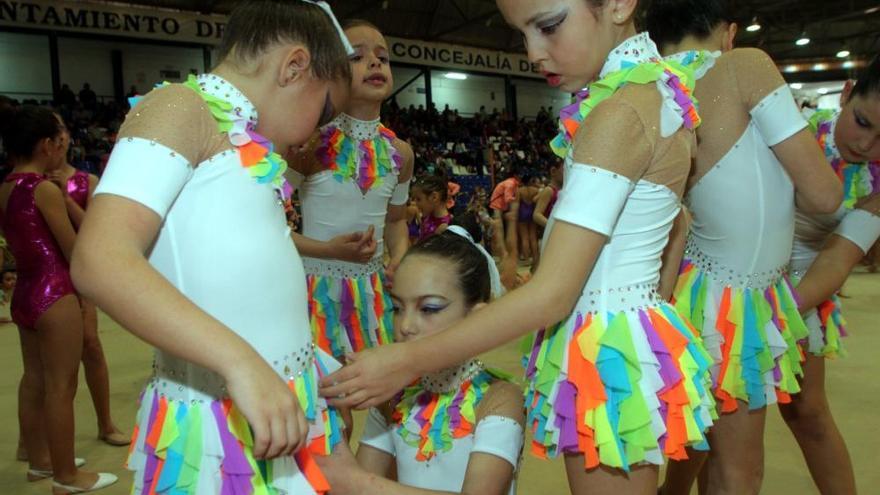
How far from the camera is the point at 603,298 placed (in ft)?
4.25

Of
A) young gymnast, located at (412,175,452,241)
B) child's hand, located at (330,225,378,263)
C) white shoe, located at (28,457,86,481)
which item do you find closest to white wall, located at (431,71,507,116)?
young gymnast, located at (412,175,452,241)

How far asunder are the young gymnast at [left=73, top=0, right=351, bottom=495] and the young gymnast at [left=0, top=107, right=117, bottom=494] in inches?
74.9

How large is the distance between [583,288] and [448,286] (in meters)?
0.39

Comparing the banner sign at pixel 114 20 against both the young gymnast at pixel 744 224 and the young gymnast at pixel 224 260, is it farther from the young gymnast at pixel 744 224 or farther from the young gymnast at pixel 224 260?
the young gymnast at pixel 224 260

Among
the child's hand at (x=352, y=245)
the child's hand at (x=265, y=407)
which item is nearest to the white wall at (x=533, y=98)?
the child's hand at (x=352, y=245)

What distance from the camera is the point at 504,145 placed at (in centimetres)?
1983

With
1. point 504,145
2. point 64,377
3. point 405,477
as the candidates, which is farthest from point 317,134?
point 504,145

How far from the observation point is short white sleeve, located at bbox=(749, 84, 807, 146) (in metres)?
1.56

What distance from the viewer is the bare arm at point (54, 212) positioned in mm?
2807

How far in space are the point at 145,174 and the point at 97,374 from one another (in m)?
2.79

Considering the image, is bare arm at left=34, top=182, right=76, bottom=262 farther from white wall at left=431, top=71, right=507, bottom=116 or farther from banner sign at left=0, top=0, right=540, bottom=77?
white wall at left=431, top=71, right=507, bottom=116

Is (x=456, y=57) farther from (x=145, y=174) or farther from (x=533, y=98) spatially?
(x=145, y=174)

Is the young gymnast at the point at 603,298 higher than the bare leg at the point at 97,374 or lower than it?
higher

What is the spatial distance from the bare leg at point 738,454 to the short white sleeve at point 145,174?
1310mm
